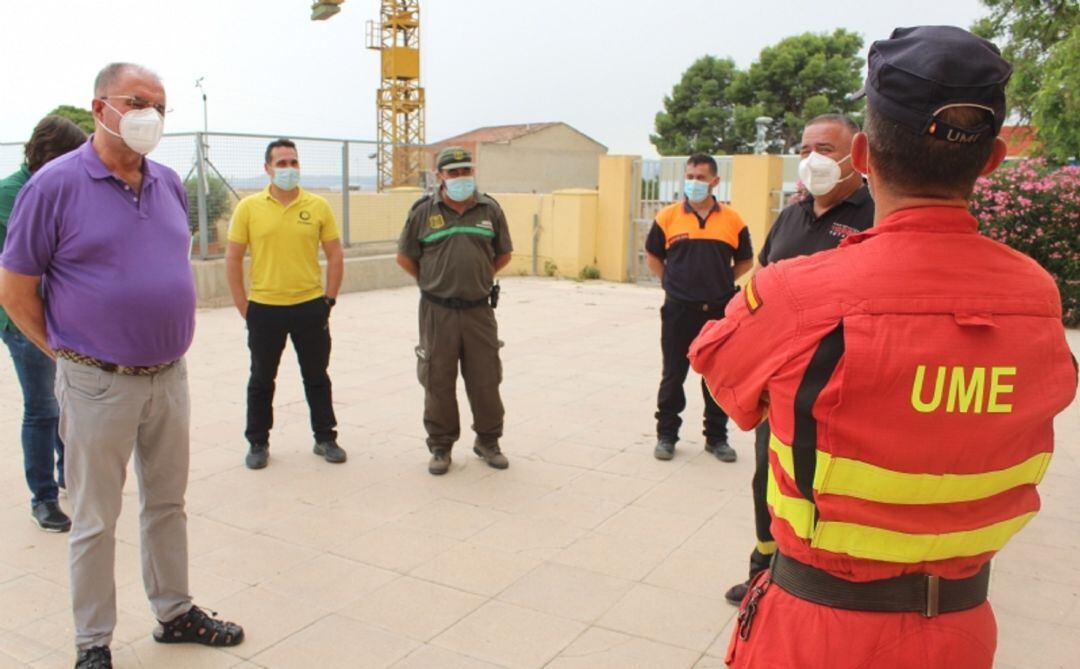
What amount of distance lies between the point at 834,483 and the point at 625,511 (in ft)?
11.7

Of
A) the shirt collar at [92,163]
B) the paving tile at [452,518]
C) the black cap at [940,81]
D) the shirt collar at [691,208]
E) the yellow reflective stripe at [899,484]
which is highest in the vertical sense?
the black cap at [940,81]

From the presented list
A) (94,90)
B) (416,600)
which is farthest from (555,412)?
(94,90)

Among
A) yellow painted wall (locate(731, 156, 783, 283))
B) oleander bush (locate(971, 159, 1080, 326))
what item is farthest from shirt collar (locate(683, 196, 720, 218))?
yellow painted wall (locate(731, 156, 783, 283))

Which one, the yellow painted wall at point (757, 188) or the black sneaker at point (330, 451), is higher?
the yellow painted wall at point (757, 188)

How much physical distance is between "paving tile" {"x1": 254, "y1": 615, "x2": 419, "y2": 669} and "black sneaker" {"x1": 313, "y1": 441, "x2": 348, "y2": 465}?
2.10m

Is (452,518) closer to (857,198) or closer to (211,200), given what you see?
(857,198)

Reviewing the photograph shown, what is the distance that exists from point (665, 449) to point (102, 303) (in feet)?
12.0

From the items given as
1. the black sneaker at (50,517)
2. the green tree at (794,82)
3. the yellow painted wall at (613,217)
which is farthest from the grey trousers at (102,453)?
the green tree at (794,82)

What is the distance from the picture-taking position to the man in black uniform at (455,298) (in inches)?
218

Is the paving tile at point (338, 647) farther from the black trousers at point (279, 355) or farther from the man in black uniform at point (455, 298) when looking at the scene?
the black trousers at point (279, 355)

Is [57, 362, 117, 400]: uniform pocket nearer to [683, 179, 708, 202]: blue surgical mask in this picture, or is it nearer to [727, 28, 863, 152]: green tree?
[683, 179, 708, 202]: blue surgical mask

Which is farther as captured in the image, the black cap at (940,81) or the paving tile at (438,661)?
the paving tile at (438,661)

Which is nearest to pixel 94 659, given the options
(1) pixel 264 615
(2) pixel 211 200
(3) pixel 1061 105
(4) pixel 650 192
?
(1) pixel 264 615

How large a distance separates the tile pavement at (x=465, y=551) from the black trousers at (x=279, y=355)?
0.90ft
